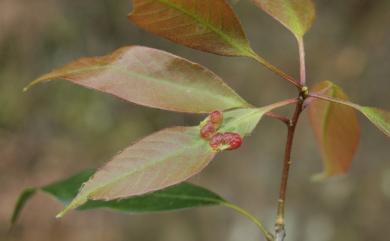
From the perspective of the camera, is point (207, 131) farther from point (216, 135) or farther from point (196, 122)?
point (196, 122)

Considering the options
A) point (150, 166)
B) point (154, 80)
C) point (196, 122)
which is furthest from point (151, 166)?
point (196, 122)

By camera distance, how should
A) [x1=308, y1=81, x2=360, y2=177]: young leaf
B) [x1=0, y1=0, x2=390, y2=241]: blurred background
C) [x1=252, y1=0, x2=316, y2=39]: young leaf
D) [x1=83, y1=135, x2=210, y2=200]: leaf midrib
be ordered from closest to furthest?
[x1=83, y1=135, x2=210, y2=200]: leaf midrib, [x1=252, y1=0, x2=316, y2=39]: young leaf, [x1=308, y1=81, x2=360, y2=177]: young leaf, [x1=0, y1=0, x2=390, y2=241]: blurred background

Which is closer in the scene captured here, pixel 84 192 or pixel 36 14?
pixel 84 192

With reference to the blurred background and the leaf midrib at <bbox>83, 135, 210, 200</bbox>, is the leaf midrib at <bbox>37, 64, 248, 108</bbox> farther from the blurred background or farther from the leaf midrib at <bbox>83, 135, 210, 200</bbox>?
the blurred background

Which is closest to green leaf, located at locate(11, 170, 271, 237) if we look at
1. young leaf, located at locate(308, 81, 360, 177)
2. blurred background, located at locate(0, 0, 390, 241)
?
young leaf, located at locate(308, 81, 360, 177)

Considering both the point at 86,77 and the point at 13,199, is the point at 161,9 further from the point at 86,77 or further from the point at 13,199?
the point at 13,199

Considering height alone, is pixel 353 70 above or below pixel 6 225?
above

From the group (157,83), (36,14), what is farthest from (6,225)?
(157,83)
